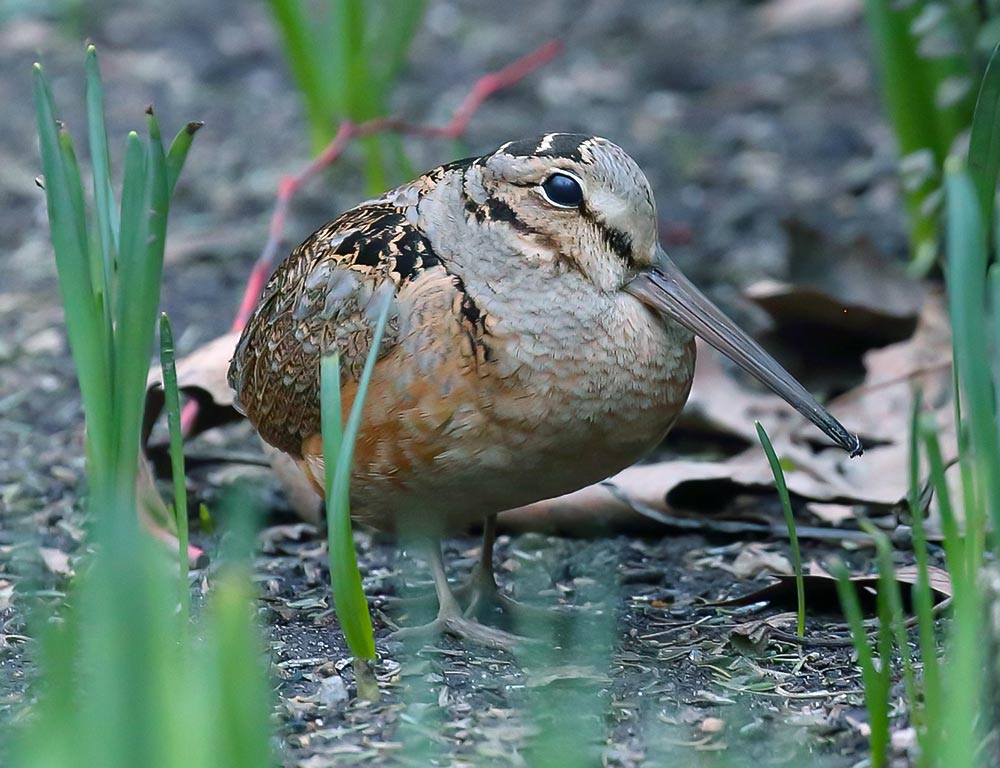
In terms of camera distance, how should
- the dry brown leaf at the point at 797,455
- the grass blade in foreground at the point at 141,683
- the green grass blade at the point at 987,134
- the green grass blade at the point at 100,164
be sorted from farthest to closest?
the dry brown leaf at the point at 797,455 → the green grass blade at the point at 100,164 → the green grass blade at the point at 987,134 → the grass blade in foreground at the point at 141,683

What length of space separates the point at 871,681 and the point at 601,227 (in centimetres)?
116

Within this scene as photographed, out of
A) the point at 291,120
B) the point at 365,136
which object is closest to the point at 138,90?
the point at 291,120

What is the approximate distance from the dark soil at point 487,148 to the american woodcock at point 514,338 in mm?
366

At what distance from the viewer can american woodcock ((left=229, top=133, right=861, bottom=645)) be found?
3051 mm

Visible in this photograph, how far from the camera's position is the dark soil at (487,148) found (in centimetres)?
283

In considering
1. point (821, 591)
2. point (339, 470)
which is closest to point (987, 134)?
point (821, 591)

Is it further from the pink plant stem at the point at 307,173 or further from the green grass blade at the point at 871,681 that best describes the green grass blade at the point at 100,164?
the green grass blade at the point at 871,681

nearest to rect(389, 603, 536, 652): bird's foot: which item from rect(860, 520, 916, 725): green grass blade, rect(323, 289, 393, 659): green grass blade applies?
rect(323, 289, 393, 659): green grass blade

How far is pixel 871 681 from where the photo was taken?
7.64 ft

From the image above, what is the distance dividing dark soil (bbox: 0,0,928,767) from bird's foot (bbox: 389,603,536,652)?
43mm

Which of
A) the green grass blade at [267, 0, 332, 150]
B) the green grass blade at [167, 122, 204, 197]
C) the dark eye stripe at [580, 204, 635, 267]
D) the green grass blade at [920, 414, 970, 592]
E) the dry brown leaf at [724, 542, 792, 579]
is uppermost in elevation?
the green grass blade at [267, 0, 332, 150]

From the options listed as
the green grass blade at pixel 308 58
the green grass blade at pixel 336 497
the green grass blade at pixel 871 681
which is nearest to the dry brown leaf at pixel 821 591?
the green grass blade at pixel 871 681

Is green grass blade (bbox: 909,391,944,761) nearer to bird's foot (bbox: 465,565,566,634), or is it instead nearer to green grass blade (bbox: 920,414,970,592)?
green grass blade (bbox: 920,414,970,592)

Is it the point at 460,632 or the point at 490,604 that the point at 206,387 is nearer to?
the point at 490,604
